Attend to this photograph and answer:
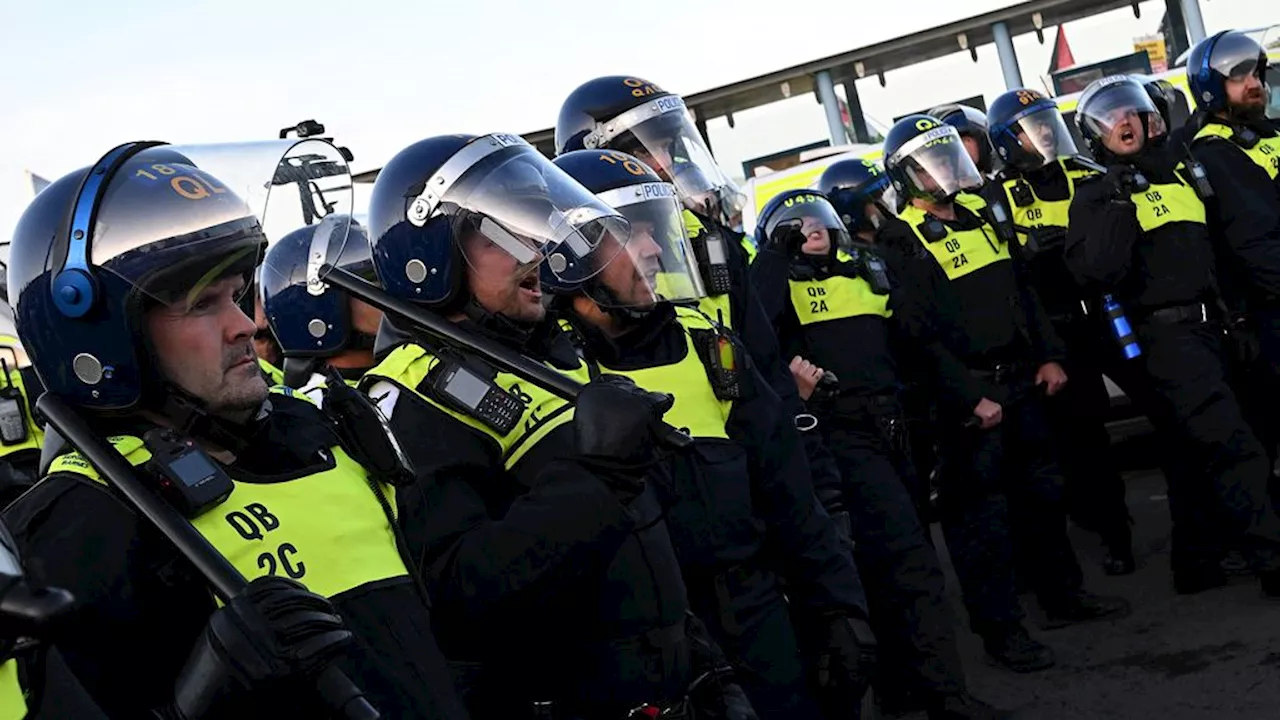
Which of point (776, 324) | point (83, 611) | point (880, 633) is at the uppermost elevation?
point (83, 611)

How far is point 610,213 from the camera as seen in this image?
296cm

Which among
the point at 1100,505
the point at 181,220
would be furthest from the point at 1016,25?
the point at 181,220

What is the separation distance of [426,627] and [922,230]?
4.61 metres

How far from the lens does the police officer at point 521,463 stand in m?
2.34

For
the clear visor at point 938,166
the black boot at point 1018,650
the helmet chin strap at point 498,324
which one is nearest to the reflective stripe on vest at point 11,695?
the helmet chin strap at point 498,324

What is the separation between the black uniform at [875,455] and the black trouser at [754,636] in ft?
6.61

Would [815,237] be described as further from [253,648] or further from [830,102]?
[830,102]

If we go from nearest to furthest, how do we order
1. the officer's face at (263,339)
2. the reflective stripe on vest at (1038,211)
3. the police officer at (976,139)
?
the officer's face at (263,339) < the reflective stripe on vest at (1038,211) < the police officer at (976,139)

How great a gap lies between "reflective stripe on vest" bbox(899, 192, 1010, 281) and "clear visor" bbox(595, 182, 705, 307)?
300 centimetres

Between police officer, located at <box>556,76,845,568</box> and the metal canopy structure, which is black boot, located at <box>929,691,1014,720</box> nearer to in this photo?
police officer, located at <box>556,76,845,568</box>

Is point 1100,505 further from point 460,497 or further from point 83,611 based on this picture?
point 83,611

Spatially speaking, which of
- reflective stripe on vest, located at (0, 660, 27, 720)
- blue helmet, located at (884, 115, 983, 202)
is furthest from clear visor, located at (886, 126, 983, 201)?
reflective stripe on vest, located at (0, 660, 27, 720)

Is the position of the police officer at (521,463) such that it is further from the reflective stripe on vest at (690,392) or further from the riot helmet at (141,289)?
the riot helmet at (141,289)

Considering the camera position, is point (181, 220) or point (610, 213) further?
point (610, 213)
